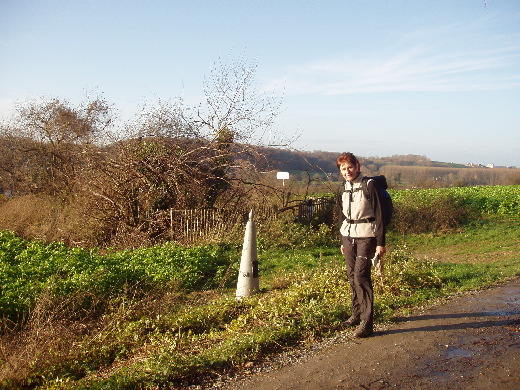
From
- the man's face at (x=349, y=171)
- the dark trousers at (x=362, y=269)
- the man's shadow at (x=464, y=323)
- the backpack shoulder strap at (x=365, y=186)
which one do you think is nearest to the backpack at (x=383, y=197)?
the backpack shoulder strap at (x=365, y=186)

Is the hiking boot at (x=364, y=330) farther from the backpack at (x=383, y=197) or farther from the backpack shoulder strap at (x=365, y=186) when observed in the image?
the backpack shoulder strap at (x=365, y=186)

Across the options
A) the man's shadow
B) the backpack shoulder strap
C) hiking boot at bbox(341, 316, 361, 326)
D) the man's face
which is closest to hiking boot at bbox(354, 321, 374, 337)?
the man's shadow

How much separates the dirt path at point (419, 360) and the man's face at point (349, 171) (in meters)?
1.88

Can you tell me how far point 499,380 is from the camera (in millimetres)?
4547

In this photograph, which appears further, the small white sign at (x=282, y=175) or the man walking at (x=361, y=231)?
the small white sign at (x=282, y=175)

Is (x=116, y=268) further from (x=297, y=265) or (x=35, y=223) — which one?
(x=35, y=223)

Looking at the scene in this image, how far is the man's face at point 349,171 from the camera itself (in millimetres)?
5922

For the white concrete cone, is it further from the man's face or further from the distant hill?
the distant hill

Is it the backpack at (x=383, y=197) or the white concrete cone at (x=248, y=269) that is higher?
the backpack at (x=383, y=197)

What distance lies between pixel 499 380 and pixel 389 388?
42.0 inches

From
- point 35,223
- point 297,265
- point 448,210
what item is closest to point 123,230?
point 35,223

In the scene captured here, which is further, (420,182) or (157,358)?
(420,182)

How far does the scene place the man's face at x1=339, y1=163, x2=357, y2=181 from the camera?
5922mm

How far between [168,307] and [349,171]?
382cm
